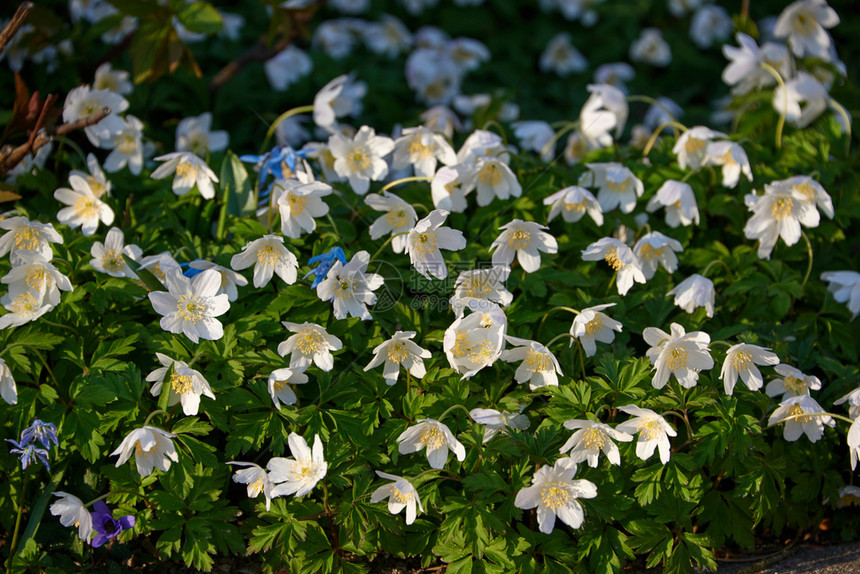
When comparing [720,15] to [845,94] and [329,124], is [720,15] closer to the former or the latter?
[845,94]

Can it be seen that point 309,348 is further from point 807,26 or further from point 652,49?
point 652,49

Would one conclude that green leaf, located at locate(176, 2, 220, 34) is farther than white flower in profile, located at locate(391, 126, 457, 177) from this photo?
Yes

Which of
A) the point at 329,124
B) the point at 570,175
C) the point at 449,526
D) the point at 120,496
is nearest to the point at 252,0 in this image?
the point at 329,124

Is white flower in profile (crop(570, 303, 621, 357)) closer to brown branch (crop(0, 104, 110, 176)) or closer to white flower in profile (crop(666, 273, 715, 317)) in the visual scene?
white flower in profile (crop(666, 273, 715, 317))

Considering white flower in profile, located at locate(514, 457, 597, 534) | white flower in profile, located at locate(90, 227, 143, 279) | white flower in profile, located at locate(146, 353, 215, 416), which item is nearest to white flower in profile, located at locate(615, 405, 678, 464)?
white flower in profile, located at locate(514, 457, 597, 534)

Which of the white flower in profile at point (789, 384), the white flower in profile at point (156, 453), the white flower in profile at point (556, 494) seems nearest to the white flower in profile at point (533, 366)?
the white flower in profile at point (556, 494)

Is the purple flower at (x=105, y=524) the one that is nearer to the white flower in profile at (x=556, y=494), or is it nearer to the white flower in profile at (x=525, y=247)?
the white flower in profile at (x=556, y=494)
